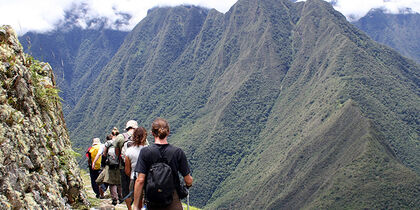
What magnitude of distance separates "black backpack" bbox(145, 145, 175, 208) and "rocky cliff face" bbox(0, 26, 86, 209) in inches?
113

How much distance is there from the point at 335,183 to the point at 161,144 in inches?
5501

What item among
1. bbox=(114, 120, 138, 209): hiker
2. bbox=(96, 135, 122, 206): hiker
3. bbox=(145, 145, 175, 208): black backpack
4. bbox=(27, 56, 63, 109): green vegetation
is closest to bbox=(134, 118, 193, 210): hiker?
bbox=(145, 145, 175, 208): black backpack

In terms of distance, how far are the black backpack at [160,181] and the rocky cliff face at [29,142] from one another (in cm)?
288

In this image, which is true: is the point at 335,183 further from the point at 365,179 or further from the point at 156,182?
the point at 156,182

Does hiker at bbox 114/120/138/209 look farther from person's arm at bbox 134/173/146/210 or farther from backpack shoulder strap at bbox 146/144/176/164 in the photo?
backpack shoulder strap at bbox 146/144/176/164

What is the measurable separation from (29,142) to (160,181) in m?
4.17

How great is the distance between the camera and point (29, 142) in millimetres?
10492

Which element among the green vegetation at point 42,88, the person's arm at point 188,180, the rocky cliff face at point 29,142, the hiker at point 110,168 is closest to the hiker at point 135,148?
the rocky cliff face at point 29,142

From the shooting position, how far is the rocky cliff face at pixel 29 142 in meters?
9.19

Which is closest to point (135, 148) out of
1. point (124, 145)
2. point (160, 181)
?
point (124, 145)

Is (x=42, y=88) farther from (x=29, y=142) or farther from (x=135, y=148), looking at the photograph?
(x=135, y=148)

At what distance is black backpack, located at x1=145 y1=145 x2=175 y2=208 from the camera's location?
8430mm

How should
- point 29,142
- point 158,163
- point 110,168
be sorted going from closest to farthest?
point 158,163
point 29,142
point 110,168

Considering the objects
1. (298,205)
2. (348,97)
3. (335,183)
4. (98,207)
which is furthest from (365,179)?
(98,207)
